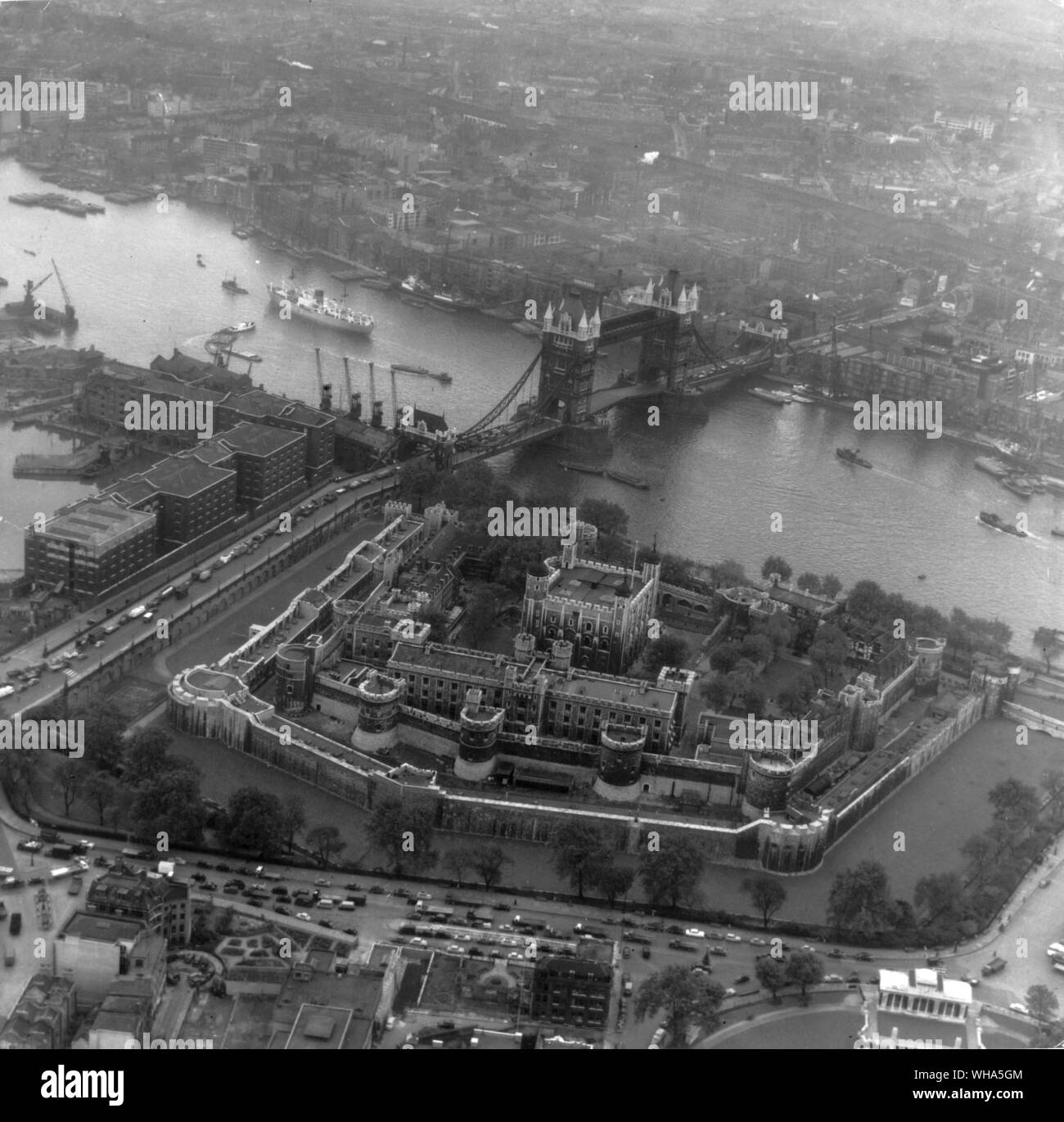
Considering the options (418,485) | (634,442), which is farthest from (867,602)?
(634,442)

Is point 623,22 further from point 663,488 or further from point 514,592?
point 514,592

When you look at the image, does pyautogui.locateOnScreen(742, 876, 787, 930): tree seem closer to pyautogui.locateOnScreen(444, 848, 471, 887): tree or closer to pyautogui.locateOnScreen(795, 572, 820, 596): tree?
pyautogui.locateOnScreen(444, 848, 471, 887): tree

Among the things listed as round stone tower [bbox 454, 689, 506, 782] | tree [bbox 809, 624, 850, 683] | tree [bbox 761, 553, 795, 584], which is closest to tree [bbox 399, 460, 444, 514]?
tree [bbox 761, 553, 795, 584]

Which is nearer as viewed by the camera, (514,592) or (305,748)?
(305,748)

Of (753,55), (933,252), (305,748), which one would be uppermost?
(753,55)

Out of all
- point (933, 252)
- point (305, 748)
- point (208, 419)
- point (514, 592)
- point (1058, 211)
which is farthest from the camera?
point (933, 252)

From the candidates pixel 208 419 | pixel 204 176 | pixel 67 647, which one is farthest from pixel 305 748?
pixel 204 176
